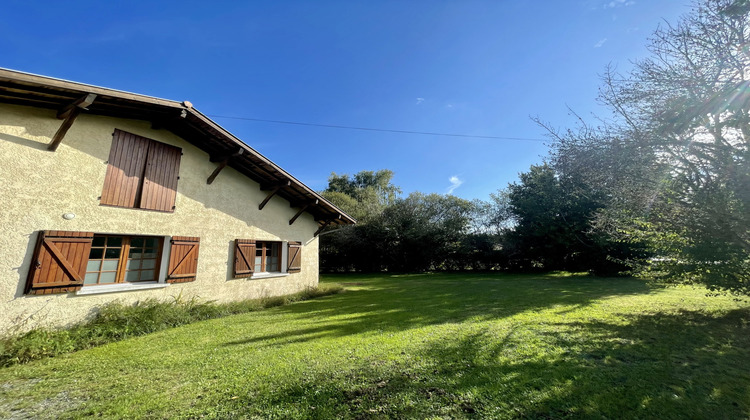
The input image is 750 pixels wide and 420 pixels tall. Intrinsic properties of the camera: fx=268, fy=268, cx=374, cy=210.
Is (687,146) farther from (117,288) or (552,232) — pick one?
(552,232)

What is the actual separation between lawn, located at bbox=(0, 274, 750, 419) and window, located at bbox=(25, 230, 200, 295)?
1.46 meters

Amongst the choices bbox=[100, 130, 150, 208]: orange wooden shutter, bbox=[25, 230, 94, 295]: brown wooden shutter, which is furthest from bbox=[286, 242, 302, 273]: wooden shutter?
bbox=[25, 230, 94, 295]: brown wooden shutter

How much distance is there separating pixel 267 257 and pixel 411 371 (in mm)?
7487

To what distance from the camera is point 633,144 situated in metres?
4.91

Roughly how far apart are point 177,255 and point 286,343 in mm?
4054

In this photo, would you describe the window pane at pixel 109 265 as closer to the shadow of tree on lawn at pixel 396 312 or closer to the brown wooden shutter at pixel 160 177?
the brown wooden shutter at pixel 160 177

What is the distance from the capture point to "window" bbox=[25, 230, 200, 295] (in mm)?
4754

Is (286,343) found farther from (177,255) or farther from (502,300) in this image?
(502,300)

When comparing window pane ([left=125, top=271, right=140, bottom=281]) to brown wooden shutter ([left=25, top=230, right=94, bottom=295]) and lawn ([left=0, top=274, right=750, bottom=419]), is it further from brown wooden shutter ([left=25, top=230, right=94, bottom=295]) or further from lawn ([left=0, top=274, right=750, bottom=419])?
lawn ([left=0, top=274, right=750, bottom=419])

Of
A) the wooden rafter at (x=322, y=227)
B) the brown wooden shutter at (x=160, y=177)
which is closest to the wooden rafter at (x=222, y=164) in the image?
the brown wooden shutter at (x=160, y=177)

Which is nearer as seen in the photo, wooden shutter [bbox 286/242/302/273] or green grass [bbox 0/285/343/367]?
green grass [bbox 0/285/343/367]

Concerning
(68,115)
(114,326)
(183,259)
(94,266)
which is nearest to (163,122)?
(68,115)

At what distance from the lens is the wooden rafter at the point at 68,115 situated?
4.91 m

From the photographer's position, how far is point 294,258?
987 centimetres
